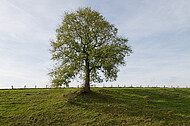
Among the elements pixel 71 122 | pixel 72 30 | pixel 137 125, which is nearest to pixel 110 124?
pixel 137 125

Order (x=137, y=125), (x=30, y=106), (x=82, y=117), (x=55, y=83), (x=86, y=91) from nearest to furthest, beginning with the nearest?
1. (x=137, y=125)
2. (x=82, y=117)
3. (x=30, y=106)
4. (x=55, y=83)
5. (x=86, y=91)

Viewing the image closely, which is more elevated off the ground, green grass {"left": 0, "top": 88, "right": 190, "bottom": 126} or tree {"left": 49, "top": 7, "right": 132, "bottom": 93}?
tree {"left": 49, "top": 7, "right": 132, "bottom": 93}

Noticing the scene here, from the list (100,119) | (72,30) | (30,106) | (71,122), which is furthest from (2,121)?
(72,30)

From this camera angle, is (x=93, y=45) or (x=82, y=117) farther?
(x=93, y=45)

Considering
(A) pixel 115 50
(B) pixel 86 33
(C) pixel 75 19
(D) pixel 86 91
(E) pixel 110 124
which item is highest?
(C) pixel 75 19

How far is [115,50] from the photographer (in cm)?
2928

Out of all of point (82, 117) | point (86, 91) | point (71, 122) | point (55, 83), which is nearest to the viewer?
point (71, 122)

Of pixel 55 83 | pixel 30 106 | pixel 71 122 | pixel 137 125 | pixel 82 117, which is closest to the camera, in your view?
pixel 137 125

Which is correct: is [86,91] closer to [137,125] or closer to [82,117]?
[82,117]

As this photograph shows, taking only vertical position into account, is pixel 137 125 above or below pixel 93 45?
below

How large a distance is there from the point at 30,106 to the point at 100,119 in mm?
12420

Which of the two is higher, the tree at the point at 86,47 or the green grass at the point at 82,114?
the tree at the point at 86,47

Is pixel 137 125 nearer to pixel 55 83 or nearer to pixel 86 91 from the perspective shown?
pixel 86 91

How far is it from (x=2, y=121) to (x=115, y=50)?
2089 cm
